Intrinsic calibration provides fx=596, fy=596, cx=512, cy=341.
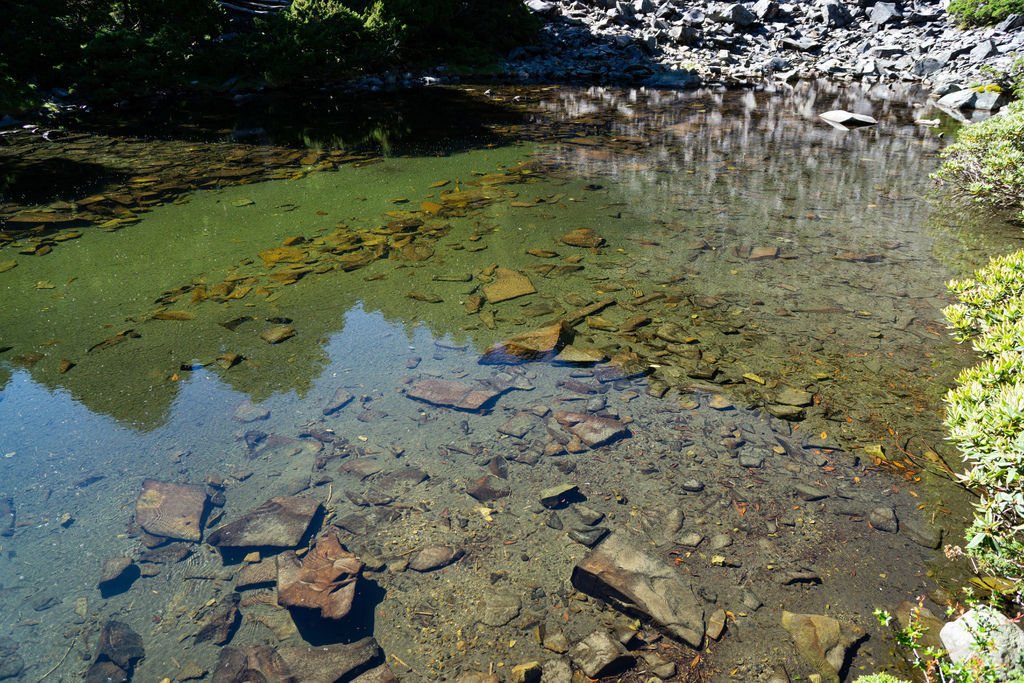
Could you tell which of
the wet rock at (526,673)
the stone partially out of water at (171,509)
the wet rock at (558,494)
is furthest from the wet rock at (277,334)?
the wet rock at (526,673)

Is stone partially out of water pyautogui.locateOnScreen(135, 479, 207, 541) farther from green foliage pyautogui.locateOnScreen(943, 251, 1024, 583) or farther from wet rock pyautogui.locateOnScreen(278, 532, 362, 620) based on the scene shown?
green foliage pyautogui.locateOnScreen(943, 251, 1024, 583)

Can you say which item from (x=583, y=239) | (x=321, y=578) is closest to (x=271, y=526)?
(x=321, y=578)

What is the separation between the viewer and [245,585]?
123 inches

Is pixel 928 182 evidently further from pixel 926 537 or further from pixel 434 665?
pixel 434 665

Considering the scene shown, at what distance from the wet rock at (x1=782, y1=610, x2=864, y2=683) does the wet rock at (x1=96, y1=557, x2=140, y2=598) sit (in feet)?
10.9

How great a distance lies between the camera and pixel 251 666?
8.95 feet

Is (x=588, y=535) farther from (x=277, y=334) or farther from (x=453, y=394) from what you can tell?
(x=277, y=334)

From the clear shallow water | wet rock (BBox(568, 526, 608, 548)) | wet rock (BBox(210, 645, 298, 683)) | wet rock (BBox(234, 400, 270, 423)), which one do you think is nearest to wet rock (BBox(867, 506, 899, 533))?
the clear shallow water

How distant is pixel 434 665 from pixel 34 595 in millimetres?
2134

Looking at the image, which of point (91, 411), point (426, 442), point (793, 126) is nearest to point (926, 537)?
point (426, 442)

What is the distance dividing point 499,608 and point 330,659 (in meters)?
0.82

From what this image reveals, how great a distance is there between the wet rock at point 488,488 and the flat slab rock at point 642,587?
0.70m

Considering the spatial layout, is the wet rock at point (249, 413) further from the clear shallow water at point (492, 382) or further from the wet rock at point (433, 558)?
the wet rock at point (433, 558)

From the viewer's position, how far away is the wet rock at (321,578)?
2.96 meters
